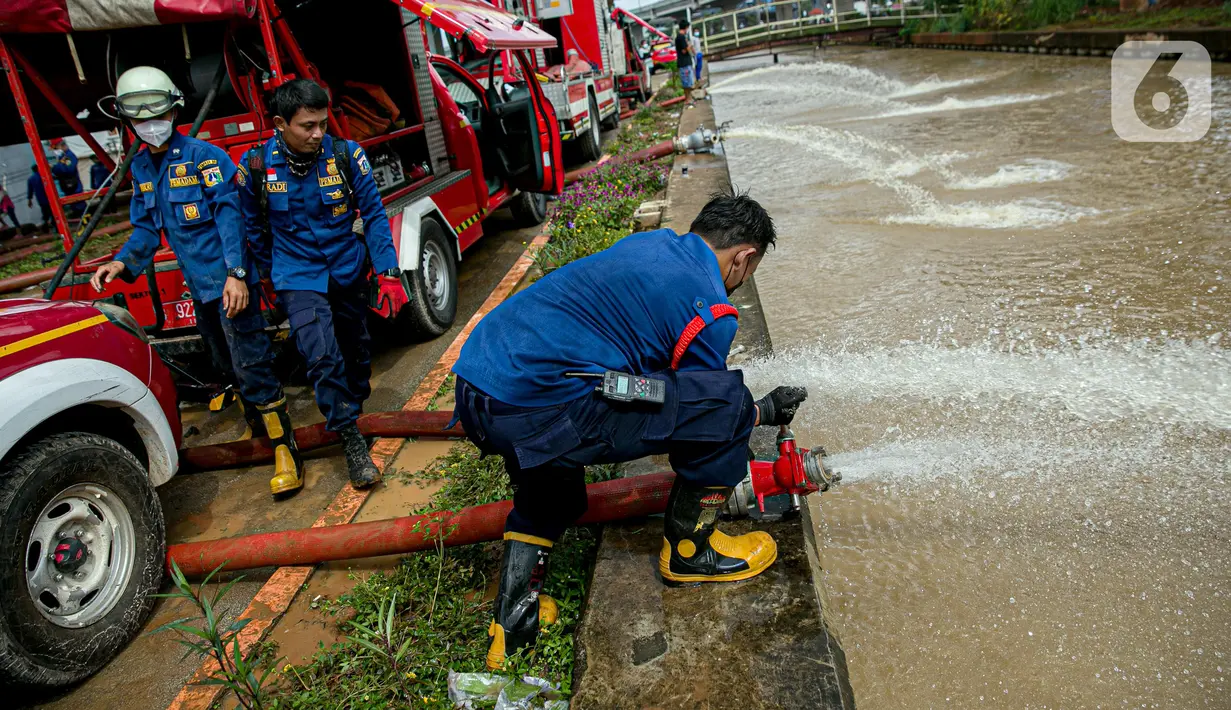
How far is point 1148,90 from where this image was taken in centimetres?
1015

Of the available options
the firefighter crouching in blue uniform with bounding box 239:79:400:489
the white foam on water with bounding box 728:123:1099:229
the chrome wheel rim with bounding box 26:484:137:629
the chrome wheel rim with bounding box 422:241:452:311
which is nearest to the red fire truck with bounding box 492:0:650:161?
the white foam on water with bounding box 728:123:1099:229

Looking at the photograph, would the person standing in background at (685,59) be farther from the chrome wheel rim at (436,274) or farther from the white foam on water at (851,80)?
Answer: the chrome wheel rim at (436,274)

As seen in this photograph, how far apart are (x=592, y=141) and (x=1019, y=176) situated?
6.93 metres

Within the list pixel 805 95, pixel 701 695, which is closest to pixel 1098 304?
pixel 701 695

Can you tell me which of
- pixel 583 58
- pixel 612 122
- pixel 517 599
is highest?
pixel 583 58

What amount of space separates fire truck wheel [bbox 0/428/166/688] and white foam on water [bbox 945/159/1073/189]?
7.15 m

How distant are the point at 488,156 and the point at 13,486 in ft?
18.0

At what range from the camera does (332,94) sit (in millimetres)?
5691

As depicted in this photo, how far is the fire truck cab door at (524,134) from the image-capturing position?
7277 millimetres

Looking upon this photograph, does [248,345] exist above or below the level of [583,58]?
below

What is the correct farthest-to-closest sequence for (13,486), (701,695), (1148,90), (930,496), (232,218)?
(1148,90) → (232,218) → (930,496) → (13,486) → (701,695)

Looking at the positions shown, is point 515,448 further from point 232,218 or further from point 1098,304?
point 1098,304

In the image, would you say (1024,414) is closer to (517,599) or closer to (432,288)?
(517,599)

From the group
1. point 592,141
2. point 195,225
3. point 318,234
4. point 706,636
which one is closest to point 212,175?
point 195,225
